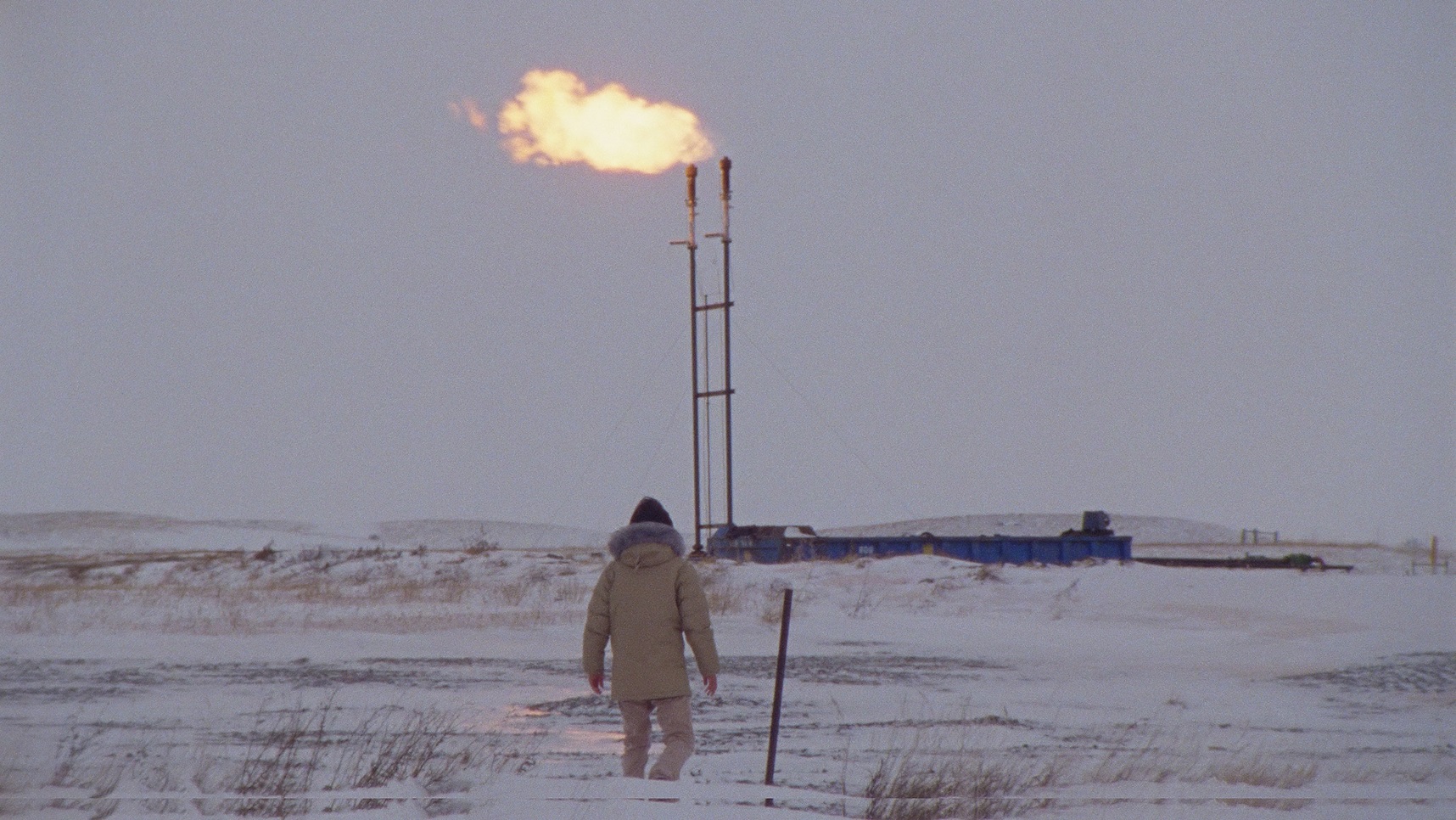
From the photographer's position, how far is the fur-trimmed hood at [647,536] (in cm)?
807

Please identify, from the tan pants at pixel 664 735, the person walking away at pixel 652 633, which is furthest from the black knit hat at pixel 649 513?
the tan pants at pixel 664 735

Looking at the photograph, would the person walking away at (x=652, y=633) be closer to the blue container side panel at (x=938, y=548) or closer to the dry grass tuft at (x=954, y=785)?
the dry grass tuft at (x=954, y=785)

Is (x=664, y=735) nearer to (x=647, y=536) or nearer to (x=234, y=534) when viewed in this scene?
(x=647, y=536)

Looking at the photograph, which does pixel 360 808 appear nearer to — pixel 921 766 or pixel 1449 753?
pixel 921 766

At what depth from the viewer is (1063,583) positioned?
1140 inches

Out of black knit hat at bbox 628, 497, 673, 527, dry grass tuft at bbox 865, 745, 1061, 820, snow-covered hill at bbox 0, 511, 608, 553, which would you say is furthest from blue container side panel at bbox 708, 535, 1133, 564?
snow-covered hill at bbox 0, 511, 608, 553

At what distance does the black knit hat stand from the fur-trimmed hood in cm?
14

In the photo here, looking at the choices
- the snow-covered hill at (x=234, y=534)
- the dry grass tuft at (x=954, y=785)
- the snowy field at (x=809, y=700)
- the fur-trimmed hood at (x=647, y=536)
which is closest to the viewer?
the fur-trimmed hood at (x=647, y=536)

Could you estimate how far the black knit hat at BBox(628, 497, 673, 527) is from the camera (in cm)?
828

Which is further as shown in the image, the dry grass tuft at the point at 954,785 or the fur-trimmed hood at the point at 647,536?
the dry grass tuft at the point at 954,785

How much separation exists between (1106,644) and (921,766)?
40.0ft

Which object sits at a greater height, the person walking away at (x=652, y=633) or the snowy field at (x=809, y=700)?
the person walking away at (x=652, y=633)

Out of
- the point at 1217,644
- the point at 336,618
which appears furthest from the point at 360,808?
the point at 336,618

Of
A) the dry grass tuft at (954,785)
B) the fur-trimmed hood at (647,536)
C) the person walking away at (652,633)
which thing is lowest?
the dry grass tuft at (954,785)
